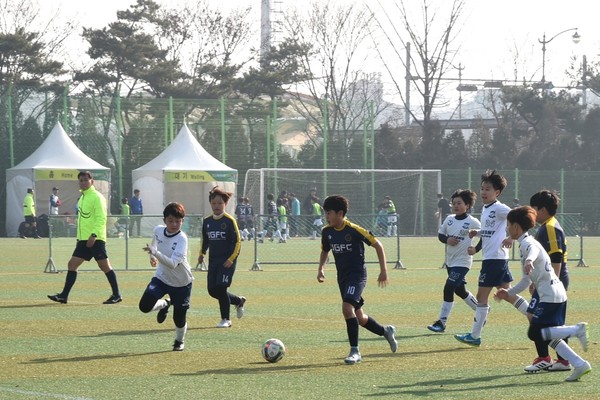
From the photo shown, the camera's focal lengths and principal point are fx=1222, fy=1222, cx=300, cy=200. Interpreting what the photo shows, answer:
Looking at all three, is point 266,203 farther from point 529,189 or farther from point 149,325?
point 149,325

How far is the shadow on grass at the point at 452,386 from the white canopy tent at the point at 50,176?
3921 cm

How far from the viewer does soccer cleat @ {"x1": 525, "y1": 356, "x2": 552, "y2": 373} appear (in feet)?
35.6

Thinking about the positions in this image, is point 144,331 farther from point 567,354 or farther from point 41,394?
point 567,354

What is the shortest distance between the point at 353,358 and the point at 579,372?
2.29 m

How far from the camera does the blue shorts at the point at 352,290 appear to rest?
467 inches

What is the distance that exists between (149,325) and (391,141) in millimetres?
48834

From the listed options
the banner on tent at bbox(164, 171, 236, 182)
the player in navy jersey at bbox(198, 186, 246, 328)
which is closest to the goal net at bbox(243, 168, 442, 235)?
the banner on tent at bbox(164, 171, 236, 182)

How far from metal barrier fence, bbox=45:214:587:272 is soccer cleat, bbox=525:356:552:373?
1336 centimetres

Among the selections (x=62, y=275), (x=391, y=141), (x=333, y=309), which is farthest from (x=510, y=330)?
(x=391, y=141)

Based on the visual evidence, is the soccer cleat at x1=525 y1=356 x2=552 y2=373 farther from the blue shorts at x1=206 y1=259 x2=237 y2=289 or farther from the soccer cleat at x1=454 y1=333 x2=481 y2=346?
the blue shorts at x1=206 y1=259 x2=237 y2=289

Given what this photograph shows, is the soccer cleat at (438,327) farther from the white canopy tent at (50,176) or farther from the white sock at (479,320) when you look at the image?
the white canopy tent at (50,176)

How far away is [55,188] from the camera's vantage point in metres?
47.2

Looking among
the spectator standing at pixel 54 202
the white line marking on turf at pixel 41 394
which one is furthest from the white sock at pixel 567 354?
the spectator standing at pixel 54 202

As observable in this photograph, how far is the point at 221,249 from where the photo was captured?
50.4 ft
